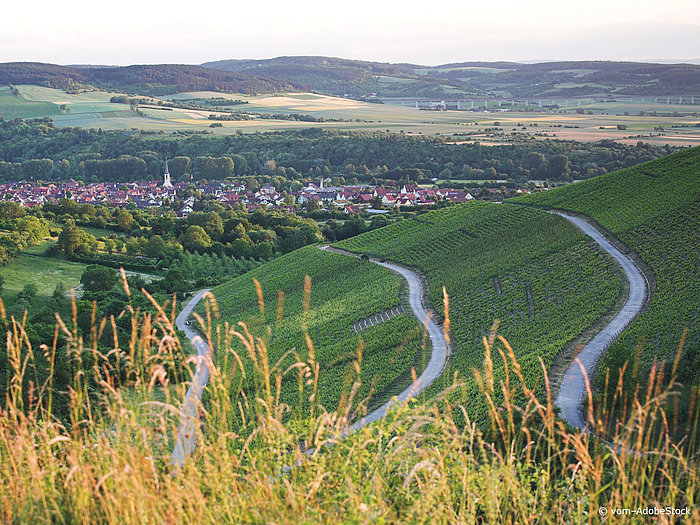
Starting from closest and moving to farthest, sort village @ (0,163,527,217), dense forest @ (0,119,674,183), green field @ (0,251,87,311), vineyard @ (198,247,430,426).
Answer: vineyard @ (198,247,430,426), green field @ (0,251,87,311), village @ (0,163,527,217), dense forest @ (0,119,674,183)

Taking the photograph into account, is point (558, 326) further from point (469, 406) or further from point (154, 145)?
point (154, 145)

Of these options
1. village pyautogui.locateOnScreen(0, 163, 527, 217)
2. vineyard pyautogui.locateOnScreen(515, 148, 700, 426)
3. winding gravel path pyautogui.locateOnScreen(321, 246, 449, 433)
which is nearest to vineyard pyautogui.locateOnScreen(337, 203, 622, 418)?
winding gravel path pyautogui.locateOnScreen(321, 246, 449, 433)

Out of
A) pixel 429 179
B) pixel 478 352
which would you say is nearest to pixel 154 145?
pixel 429 179

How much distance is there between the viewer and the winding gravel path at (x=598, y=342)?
15934 mm

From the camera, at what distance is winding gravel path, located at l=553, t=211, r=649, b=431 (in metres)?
15.9

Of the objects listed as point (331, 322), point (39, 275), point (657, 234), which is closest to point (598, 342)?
point (331, 322)

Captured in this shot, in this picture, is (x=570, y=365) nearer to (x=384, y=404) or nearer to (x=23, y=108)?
(x=384, y=404)

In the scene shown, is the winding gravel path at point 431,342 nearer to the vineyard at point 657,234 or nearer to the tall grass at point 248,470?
the vineyard at point 657,234

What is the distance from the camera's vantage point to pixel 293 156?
136 meters

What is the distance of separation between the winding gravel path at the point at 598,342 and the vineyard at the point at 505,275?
628mm

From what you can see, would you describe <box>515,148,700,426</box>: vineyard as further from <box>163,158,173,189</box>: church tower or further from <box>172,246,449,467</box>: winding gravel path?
<box>163,158,173,189</box>: church tower

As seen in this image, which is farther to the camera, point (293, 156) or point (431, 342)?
point (293, 156)

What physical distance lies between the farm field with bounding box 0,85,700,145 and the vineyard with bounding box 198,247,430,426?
300ft

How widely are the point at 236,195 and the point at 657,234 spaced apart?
72142mm
